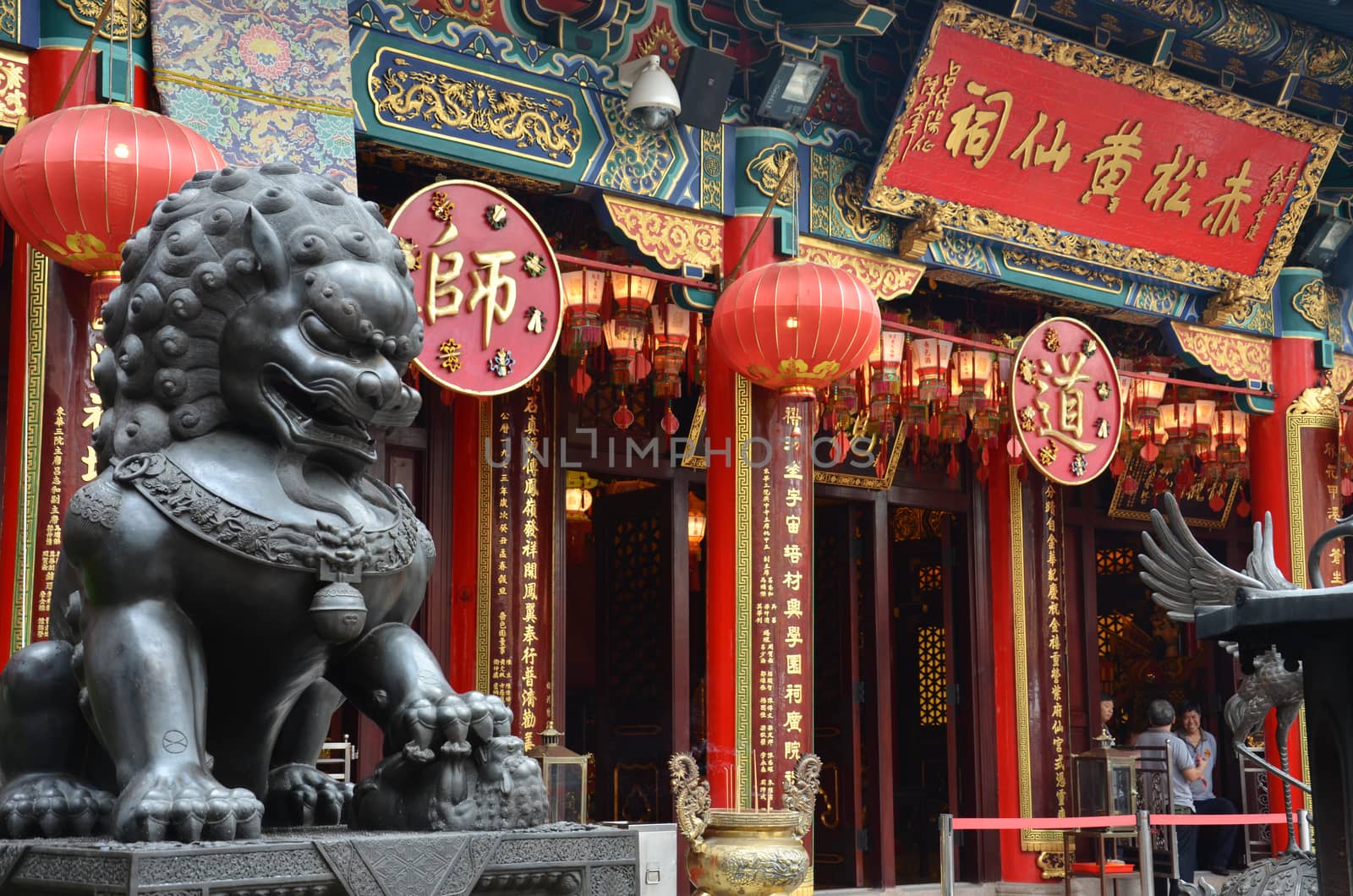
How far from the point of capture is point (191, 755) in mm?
2162

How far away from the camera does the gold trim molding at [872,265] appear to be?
7.19 meters

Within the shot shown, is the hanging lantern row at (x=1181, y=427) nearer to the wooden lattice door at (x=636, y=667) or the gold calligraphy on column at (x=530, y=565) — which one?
the wooden lattice door at (x=636, y=667)

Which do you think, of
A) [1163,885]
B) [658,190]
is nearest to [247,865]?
[658,190]

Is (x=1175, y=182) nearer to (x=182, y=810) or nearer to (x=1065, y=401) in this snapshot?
(x=1065, y=401)

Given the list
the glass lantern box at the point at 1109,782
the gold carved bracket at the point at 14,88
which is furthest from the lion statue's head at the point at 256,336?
the glass lantern box at the point at 1109,782

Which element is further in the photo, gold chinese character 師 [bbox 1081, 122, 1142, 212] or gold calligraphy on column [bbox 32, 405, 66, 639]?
gold chinese character 師 [bbox 1081, 122, 1142, 212]

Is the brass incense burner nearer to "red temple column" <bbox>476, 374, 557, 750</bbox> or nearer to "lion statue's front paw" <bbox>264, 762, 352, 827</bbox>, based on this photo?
"red temple column" <bbox>476, 374, 557, 750</bbox>

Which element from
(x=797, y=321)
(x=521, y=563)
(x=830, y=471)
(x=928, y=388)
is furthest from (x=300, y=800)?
(x=830, y=471)

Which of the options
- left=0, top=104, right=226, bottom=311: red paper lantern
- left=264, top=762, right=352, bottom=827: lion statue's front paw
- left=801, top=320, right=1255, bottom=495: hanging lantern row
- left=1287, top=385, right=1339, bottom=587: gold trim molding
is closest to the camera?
left=264, top=762, right=352, bottom=827: lion statue's front paw

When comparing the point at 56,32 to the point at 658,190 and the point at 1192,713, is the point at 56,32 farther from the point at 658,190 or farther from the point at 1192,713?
the point at 1192,713

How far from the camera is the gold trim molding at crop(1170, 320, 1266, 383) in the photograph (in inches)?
339

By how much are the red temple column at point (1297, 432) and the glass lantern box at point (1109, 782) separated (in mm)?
770

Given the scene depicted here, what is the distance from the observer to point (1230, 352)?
8.77m

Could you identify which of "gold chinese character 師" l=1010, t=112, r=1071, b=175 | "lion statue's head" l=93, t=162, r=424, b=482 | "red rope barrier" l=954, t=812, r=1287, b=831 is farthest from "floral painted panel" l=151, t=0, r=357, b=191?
"red rope barrier" l=954, t=812, r=1287, b=831
